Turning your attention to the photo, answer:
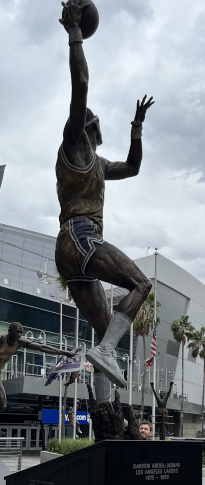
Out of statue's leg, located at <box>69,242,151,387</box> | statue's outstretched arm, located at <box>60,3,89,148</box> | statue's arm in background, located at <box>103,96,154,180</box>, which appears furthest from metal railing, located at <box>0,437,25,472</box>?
statue's outstretched arm, located at <box>60,3,89,148</box>

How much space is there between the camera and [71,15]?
16.3 ft

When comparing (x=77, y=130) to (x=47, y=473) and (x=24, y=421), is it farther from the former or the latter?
(x=24, y=421)

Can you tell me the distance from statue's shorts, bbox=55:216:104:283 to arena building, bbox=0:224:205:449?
22957 millimetres

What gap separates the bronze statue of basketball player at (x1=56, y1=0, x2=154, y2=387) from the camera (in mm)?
4773

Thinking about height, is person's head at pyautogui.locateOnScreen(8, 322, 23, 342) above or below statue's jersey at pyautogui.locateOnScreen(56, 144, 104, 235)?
below

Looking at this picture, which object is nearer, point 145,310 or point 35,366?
point 35,366

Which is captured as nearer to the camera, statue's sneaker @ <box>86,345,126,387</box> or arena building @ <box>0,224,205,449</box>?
statue's sneaker @ <box>86,345,126,387</box>

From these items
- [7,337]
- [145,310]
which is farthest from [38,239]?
[7,337]

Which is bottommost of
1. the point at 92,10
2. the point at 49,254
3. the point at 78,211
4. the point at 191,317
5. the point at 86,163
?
the point at 78,211

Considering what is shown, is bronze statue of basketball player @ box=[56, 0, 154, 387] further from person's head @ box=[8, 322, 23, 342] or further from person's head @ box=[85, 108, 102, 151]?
person's head @ box=[8, 322, 23, 342]

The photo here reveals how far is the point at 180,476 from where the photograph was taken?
14.8 feet

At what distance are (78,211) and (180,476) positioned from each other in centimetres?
219

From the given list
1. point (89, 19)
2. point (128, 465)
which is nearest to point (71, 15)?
point (89, 19)

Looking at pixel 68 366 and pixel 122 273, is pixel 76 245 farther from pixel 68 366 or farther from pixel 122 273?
pixel 68 366
